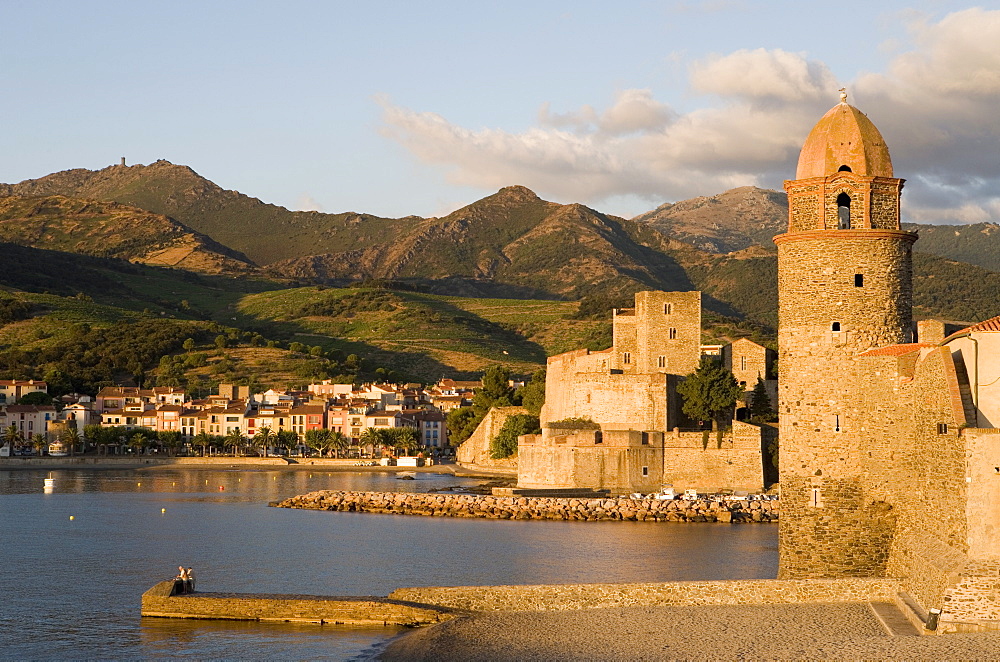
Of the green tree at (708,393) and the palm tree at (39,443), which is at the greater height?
the green tree at (708,393)

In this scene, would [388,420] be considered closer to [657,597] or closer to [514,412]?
[514,412]

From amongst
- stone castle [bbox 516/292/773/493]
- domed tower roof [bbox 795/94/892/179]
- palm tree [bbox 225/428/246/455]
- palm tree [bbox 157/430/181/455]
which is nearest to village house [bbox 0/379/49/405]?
palm tree [bbox 157/430/181/455]

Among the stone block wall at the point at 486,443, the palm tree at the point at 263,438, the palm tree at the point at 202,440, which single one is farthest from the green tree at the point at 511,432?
the palm tree at the point at 202,440

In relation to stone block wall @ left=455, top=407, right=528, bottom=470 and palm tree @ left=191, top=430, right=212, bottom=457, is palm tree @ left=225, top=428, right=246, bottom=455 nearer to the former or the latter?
palm tree @ left=191, top=430, right=212, bottom=457

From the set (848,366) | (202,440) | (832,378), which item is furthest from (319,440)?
(848,366)

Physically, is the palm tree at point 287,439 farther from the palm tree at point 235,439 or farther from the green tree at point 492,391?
the green tree at point 492,391

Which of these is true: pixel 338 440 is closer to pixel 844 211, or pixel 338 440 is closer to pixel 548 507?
pixel 548 507

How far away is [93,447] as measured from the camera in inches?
3688

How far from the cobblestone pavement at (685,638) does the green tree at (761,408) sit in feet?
108

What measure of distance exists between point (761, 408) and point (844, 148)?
105 feet

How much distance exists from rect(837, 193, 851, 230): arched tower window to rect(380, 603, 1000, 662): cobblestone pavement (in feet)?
20.7

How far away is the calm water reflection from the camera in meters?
22.5

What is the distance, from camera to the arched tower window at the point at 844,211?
21828 millimetres

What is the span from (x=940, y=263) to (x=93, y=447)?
289 feet
